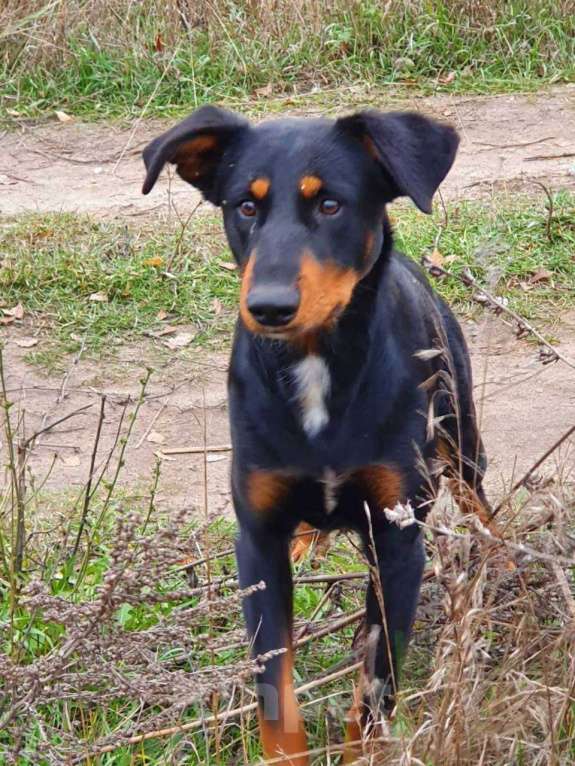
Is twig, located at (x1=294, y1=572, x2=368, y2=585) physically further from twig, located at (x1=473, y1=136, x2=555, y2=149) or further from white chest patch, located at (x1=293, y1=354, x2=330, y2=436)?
twig, located at (x1=473, y1=136, x2=555, y2=149)

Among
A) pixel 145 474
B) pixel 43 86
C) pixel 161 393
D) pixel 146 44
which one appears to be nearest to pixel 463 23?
pixel 146 44

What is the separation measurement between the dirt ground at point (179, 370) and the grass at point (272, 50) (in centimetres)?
40

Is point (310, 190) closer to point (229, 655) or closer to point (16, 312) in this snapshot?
point (229, 655)

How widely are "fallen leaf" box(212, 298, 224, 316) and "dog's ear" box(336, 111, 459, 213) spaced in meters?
3.00

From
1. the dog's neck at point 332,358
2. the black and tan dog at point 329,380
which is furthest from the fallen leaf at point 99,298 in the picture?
the dog's neck at point 332,358

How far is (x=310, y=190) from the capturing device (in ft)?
11.1

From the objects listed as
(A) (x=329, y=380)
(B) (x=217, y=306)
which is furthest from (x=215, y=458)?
(A) (x=329, y=380)

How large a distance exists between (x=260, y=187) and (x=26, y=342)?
314cm

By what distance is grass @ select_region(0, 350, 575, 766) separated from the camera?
296 cm

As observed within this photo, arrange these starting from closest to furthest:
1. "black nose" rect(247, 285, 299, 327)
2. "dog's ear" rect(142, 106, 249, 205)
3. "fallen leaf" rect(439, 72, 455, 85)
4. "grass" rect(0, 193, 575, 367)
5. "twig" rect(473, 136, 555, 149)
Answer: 1. "black nose" rect(247, 285, 299, 327)
2. "dog's ear" rect(142, 106, 249, 205)
3. "grass" rect(0, 193, 575, 367)
4. "twig" rect(473, 136, 555, 149)
5. "fallen leaf" rect(439, 72, 455, 85)

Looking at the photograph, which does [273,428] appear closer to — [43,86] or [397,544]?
[397,544]

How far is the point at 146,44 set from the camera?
8.71 meters

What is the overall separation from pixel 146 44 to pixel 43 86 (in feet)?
2.39

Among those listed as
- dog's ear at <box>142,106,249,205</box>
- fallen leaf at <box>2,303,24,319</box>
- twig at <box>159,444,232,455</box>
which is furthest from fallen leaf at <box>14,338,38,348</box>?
dog's ear at <box>142,106,249,205</box>
